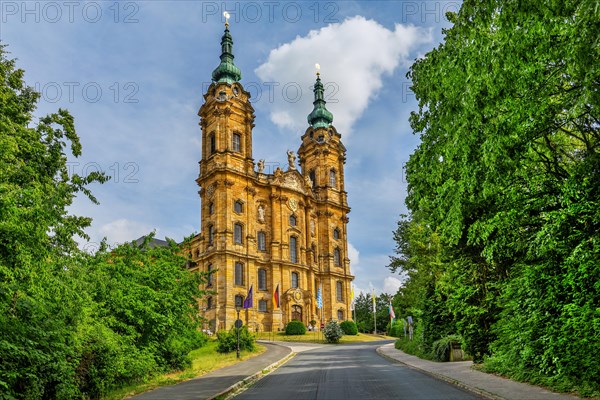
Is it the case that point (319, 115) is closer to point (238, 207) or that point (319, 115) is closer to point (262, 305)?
point (238, 207)

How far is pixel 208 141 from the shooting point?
62312 mm

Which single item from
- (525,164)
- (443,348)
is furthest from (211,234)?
(525,164)

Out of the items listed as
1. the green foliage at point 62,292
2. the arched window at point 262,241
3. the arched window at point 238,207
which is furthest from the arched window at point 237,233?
the green foliage at point 62,292

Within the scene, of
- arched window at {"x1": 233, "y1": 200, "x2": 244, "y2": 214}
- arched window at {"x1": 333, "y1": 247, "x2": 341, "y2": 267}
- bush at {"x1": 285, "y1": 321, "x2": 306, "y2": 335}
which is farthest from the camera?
arched window at {"x1": 333, "y1": 247, "x2": 341, "y2": 267}

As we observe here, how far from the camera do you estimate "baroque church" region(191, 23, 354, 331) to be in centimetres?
5653

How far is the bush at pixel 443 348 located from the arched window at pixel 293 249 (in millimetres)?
40296

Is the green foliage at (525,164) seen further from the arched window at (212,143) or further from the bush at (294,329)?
the arched window at (212,143)

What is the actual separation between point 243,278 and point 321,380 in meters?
41.2

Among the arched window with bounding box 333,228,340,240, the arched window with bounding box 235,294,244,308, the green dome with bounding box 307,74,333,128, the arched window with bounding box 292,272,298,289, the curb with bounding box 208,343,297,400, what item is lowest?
the curb with bounding box 208,343,297,400

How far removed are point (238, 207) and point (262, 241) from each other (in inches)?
228

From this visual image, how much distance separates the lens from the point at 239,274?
57.1 m

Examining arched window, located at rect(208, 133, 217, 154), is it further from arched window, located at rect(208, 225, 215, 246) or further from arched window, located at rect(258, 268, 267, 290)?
arched window, located at rect(258, 268, 267, 290)

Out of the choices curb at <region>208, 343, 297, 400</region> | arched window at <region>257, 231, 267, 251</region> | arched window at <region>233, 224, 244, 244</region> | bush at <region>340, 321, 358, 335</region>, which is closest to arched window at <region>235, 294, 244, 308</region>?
arched window at <region>233, 224, 244, 244</region>

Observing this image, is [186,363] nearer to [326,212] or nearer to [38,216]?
[38,216]
